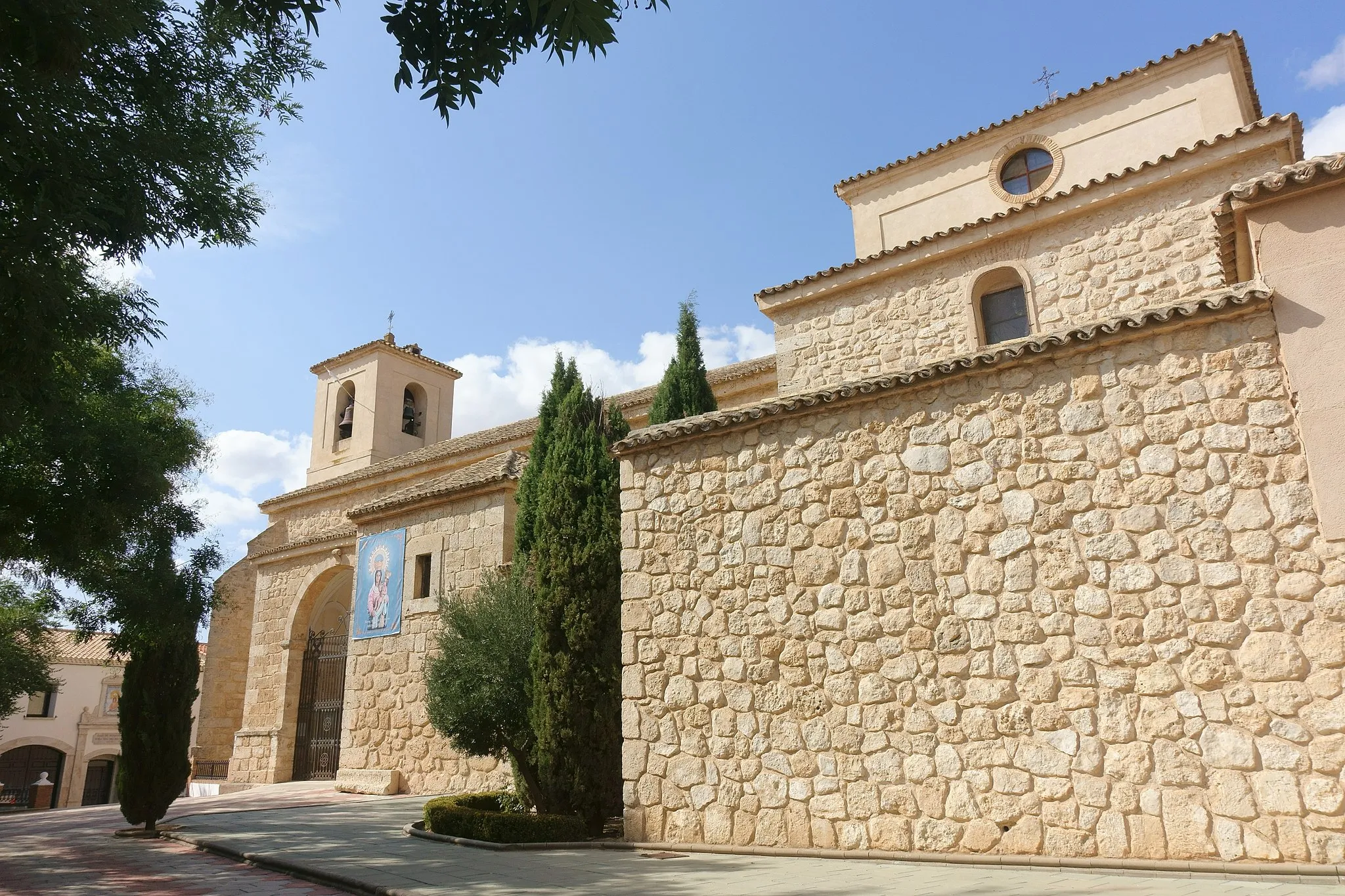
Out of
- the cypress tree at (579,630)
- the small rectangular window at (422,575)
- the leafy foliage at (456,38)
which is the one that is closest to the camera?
the leafy foliage at (456,38)

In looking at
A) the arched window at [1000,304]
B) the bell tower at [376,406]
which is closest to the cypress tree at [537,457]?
the arched window at [1000,304]

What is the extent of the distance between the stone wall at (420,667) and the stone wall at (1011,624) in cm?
484

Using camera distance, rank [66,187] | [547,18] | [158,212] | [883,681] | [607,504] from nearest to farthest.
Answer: [547,18], [66,187], [883,681], [158,212], [607,504]

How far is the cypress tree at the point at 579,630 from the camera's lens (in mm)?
7980

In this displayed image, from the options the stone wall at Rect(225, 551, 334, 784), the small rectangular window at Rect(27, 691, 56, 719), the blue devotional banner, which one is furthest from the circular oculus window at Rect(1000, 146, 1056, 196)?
the small rectangular window at Rect(27, 691, 56, 719)

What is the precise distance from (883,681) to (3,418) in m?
6.01

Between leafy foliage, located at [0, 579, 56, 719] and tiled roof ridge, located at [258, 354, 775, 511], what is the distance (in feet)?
19.9

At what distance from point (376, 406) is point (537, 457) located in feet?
46.3

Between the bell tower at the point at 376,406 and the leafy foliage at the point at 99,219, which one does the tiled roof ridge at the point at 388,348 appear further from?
the leafy foliage at the point at 99,219

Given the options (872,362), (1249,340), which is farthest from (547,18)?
(872,362)

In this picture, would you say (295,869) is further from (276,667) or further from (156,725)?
(276,667)

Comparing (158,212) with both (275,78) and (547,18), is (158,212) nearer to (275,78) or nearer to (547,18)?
(275,78)

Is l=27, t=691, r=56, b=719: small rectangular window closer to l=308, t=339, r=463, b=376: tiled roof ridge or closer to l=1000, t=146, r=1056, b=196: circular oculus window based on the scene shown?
l=308, t=339, r=463, b=376: tiled roof ridge

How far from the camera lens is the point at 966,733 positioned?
19.9 feet
